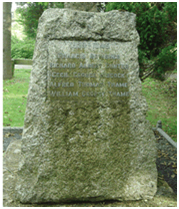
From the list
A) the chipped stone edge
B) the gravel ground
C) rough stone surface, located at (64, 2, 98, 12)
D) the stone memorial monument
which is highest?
rough stone surface, located at (64, 2, 98, 12)

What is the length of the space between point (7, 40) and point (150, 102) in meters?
6.57

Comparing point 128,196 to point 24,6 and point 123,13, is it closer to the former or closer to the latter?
point 123,13

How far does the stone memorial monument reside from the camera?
8.71 feet

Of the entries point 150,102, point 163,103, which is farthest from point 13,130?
point 163,103

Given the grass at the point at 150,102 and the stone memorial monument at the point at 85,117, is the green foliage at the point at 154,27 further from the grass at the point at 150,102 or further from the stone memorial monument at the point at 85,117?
the stone memorial monument at the point at 85,117

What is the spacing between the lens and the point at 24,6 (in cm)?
1678

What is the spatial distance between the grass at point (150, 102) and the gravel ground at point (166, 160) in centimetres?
76

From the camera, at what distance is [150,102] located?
8734 millimetres

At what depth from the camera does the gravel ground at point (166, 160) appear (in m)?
3.82

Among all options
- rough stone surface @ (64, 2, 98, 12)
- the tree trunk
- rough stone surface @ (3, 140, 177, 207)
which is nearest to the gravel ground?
rough stone surface @ (3, 140, 177, 207)

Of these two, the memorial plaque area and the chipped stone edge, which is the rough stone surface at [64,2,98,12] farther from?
the chipped stone edge

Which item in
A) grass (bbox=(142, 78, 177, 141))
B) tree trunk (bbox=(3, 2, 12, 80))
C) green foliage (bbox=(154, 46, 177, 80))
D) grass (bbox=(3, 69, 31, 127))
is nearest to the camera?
green foliage (bbox=(154, 46, 177, 80))

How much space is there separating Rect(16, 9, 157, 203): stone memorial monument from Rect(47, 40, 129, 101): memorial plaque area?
0.01 meters

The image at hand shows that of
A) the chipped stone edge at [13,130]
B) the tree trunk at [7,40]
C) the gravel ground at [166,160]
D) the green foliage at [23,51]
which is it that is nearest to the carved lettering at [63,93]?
the gravel ground at [166,160]
